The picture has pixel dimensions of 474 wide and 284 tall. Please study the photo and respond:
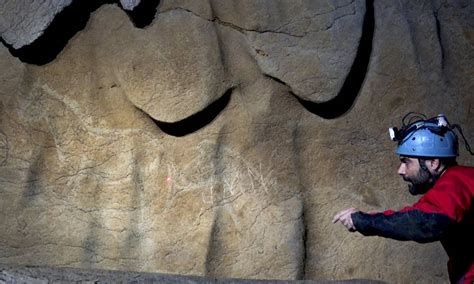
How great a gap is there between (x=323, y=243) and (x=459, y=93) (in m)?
0.77

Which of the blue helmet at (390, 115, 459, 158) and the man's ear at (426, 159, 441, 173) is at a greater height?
the blue helmet at (390, 115, 459, 158)

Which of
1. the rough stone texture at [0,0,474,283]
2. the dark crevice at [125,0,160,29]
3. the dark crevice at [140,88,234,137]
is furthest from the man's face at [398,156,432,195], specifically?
the dark crevice at [125,0,160,29]

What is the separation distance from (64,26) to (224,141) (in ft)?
2.43

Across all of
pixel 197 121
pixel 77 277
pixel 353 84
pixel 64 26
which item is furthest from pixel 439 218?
pixel 64 26

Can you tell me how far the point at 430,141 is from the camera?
7.15 ft

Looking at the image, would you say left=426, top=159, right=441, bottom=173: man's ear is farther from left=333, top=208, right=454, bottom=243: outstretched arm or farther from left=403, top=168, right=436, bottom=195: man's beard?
left=333, top=208, right=454, bottom=243: outstretched arm

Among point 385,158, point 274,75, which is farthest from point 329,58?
point 385,158

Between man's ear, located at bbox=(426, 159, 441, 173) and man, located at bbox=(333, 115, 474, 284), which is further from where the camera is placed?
man's ear, located at bbox=(426, 159, 441, 173)

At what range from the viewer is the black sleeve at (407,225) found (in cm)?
191

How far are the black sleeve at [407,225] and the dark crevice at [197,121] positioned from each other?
0.98 metres

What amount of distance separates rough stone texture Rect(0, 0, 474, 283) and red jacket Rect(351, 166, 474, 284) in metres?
0.79

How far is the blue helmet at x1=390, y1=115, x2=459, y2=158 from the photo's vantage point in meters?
2.18

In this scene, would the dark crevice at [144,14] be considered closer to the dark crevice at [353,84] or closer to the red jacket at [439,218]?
the dark crevice at [353,84]

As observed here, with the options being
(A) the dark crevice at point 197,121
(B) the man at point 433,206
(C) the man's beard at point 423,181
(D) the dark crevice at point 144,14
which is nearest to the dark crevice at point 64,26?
(D) the dark crevice at point 144,14
